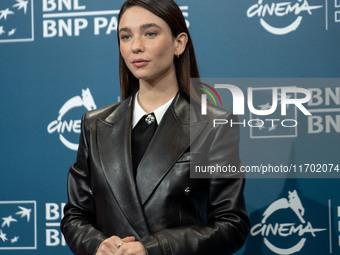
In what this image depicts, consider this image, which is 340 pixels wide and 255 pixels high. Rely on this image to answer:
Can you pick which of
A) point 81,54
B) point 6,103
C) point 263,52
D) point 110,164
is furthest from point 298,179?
point 6,103

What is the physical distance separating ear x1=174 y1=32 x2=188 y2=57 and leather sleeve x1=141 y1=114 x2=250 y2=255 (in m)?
0.26

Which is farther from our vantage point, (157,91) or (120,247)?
(157,91)

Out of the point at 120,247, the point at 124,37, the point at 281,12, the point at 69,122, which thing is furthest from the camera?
the point at 69,122

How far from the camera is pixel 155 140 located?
61.3 inches

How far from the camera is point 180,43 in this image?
1.65 meters

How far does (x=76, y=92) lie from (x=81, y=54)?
0.57 ft

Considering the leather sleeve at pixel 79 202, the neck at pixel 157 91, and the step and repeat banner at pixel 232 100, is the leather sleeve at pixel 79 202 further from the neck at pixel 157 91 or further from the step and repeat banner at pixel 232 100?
the step and repeat banner at pixel 232 100

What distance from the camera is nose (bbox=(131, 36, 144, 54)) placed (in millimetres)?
1569

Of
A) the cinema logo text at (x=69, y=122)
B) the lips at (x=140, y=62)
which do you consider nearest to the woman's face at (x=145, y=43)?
the lips at (x=140, y=62)

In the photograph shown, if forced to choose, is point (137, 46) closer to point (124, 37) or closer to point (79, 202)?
point (124, 37)

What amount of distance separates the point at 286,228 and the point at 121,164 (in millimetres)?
961

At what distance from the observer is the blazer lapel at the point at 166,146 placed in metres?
1.52

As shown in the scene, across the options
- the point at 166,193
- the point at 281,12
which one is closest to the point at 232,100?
the point at 281,12

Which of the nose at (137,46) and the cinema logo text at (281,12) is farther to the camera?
the cinema logo text at (281,12)
